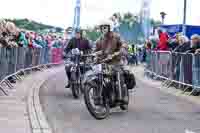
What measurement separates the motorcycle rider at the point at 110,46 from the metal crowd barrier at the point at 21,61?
12.2ft

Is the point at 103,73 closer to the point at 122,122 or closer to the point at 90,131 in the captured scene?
the point at 122,122

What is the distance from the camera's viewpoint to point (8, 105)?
42.9 ft

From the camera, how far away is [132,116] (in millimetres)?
12133

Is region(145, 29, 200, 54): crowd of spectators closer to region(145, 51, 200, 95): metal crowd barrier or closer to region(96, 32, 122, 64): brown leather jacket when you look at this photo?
region(145, 51, 200, 95): metal crowd barrier

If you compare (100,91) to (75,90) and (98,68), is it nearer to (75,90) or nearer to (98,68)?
(98,68)

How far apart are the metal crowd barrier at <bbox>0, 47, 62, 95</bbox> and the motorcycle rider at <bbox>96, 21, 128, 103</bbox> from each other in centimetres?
371

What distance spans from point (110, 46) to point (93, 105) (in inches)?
68.8

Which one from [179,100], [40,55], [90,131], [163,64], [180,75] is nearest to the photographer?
[90,131]

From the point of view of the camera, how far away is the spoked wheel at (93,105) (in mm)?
11211

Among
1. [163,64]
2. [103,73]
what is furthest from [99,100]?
[163,64]

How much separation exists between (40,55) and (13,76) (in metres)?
8.93

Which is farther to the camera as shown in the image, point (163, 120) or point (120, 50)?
point (120, 50)

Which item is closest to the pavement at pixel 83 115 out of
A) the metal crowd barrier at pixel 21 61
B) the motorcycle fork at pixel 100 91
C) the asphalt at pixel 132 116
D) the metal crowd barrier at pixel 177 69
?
the asphalt at pixel 132 116

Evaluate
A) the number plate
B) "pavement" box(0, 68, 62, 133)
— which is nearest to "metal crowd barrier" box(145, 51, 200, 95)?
"pavement" box(0, 68, 62, 133)
